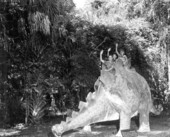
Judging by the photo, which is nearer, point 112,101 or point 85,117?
point 85,117

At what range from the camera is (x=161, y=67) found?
13.4m

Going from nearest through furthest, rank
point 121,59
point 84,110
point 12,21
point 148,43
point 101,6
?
1. point 84,110
2. point 121,59
3. point 12,21
4. point 148,43
5. point 101,6

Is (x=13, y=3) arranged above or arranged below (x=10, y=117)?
above

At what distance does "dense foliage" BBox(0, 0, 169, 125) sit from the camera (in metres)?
10.4

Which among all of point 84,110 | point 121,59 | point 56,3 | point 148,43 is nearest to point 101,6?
point 148,43

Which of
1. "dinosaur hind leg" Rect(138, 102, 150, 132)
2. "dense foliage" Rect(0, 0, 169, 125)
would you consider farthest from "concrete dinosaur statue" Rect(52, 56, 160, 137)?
"dense foliage" Rect(0, 0, 169, 125)

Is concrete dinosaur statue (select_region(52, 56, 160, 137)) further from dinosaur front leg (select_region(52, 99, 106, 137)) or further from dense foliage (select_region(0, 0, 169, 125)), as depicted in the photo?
dense foliage (select_region(0, 0, 169, 125))

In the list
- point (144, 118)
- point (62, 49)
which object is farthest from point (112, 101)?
point (62, 49)

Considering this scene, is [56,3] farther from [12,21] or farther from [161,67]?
[161,67]

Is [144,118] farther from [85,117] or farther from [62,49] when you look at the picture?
[62,49]

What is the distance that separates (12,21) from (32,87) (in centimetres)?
254

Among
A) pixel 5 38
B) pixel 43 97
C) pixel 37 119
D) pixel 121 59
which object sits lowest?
pixel 37 119

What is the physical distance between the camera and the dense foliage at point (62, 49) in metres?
10.4

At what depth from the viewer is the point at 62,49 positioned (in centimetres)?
1194
